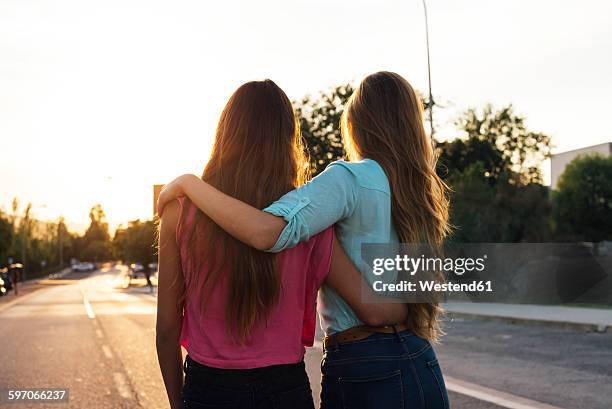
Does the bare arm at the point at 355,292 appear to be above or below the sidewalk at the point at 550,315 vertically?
above

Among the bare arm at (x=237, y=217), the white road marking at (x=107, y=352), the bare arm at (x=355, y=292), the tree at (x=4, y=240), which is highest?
the tree at (x=4, y=240)

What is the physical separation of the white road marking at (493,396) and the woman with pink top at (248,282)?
551cm

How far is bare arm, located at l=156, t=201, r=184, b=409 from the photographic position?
2.40m

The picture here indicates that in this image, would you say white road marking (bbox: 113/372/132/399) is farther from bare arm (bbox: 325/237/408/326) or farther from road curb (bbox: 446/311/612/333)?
road curb (bbox: 446/311/612/333)

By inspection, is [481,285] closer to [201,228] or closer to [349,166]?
[349,166]

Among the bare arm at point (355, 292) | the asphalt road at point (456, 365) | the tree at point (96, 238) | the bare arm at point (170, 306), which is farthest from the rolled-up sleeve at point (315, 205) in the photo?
the tree at point (96, 238)

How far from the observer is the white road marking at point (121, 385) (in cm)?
874

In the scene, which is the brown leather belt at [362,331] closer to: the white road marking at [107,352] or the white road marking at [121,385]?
the white road marking at [121,385]

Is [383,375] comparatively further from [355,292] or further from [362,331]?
[355,292]

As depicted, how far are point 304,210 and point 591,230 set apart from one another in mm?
35134

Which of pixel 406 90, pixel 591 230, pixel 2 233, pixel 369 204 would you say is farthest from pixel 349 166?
pixel 2 233

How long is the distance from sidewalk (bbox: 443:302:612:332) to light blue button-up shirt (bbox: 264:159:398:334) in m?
13.9

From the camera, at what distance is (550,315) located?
18.1 meters

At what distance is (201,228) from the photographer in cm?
235
